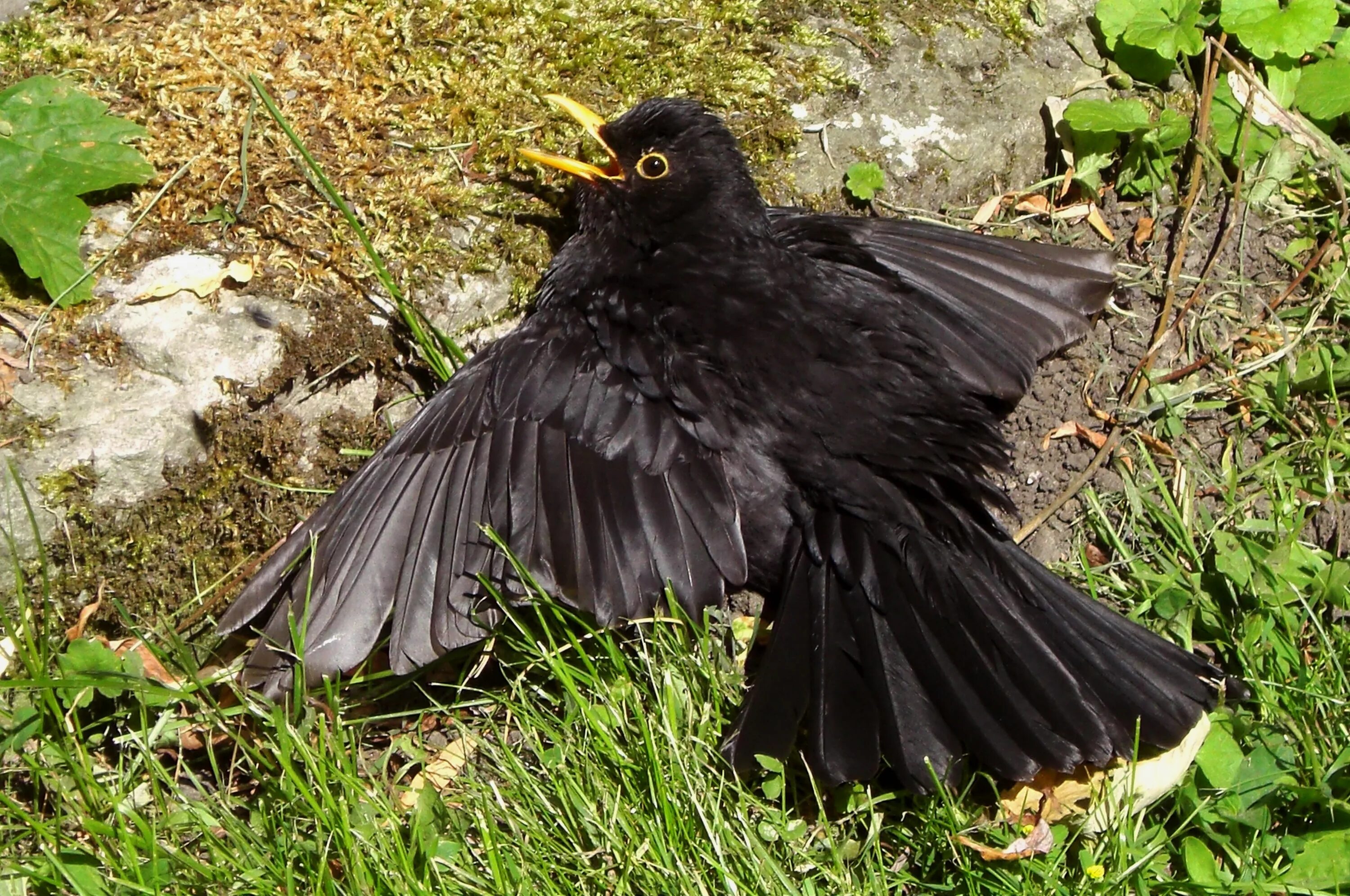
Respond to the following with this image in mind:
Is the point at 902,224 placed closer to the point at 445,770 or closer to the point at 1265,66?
the point at 1265,66

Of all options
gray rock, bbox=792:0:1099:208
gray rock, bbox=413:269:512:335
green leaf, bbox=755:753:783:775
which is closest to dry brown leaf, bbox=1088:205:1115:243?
gray rock, bbox=792:0:1099:208

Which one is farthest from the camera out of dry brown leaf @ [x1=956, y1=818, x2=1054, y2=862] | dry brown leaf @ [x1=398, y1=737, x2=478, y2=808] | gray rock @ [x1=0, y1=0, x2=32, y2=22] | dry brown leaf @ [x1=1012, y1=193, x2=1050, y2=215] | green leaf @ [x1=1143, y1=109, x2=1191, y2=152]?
dry brown leaf @ [x1=1012, y1=193, x2=1050, y2=215]

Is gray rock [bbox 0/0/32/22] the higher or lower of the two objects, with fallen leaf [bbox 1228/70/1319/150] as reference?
higher

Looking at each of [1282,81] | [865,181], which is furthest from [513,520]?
[1282,81]

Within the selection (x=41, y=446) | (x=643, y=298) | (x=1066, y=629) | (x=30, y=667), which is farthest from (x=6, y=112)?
(x=1066, y=629)

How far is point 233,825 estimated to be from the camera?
2.85 metres

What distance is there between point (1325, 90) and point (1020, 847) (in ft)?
10.8

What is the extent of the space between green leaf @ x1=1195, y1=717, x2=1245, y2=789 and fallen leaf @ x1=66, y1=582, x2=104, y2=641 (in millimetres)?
3115

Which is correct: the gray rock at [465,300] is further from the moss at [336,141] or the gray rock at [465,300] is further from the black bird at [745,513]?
the black bird at [745,513]

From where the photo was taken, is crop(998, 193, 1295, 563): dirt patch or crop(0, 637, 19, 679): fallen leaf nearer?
crop(0, 637, 19, 679): fallen leaf

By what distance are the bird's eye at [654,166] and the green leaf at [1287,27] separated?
231 centimetres

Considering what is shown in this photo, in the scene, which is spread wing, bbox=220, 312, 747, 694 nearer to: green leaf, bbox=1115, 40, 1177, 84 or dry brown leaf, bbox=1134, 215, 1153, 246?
dry brown leaf, bbox=1134, 215, 1153, 246

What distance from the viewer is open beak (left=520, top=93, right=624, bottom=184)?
383 centimetres

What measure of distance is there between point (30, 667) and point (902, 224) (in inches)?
118
